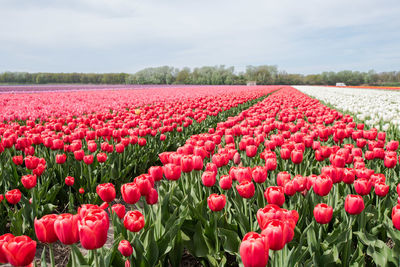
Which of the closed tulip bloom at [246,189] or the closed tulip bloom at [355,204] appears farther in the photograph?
the closed tulip bloom at [246,189]

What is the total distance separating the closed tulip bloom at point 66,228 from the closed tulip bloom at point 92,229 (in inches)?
1.7

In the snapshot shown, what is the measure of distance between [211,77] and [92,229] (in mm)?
83581

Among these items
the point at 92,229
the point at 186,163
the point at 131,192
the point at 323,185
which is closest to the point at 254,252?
the point at 92,229

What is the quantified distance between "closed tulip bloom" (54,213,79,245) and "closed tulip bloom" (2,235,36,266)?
12 centimetres

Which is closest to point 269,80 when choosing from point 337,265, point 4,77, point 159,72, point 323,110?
point 159,72

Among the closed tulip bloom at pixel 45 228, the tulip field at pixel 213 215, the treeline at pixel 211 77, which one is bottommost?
the tulip field at pixel 213 215

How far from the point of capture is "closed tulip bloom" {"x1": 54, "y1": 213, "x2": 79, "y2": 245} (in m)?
1.35

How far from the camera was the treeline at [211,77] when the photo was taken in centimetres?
7594

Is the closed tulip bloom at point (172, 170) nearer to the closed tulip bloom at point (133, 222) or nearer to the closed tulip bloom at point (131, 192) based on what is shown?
the closed tulip bloom at point (131, 192)

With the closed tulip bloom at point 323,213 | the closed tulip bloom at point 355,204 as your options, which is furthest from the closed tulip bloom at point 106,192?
the closed tulip bloom at point 355,204

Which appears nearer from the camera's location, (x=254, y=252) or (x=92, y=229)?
(x=254, y=252)

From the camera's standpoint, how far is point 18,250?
4.02 ft

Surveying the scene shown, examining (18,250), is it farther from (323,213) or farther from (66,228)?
(323,213)

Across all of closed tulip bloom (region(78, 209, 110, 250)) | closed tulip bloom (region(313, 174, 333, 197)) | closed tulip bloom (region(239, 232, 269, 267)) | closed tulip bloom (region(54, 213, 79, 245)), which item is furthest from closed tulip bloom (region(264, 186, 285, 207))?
closed tulip bloom (region(54, 213, 79, 245))
